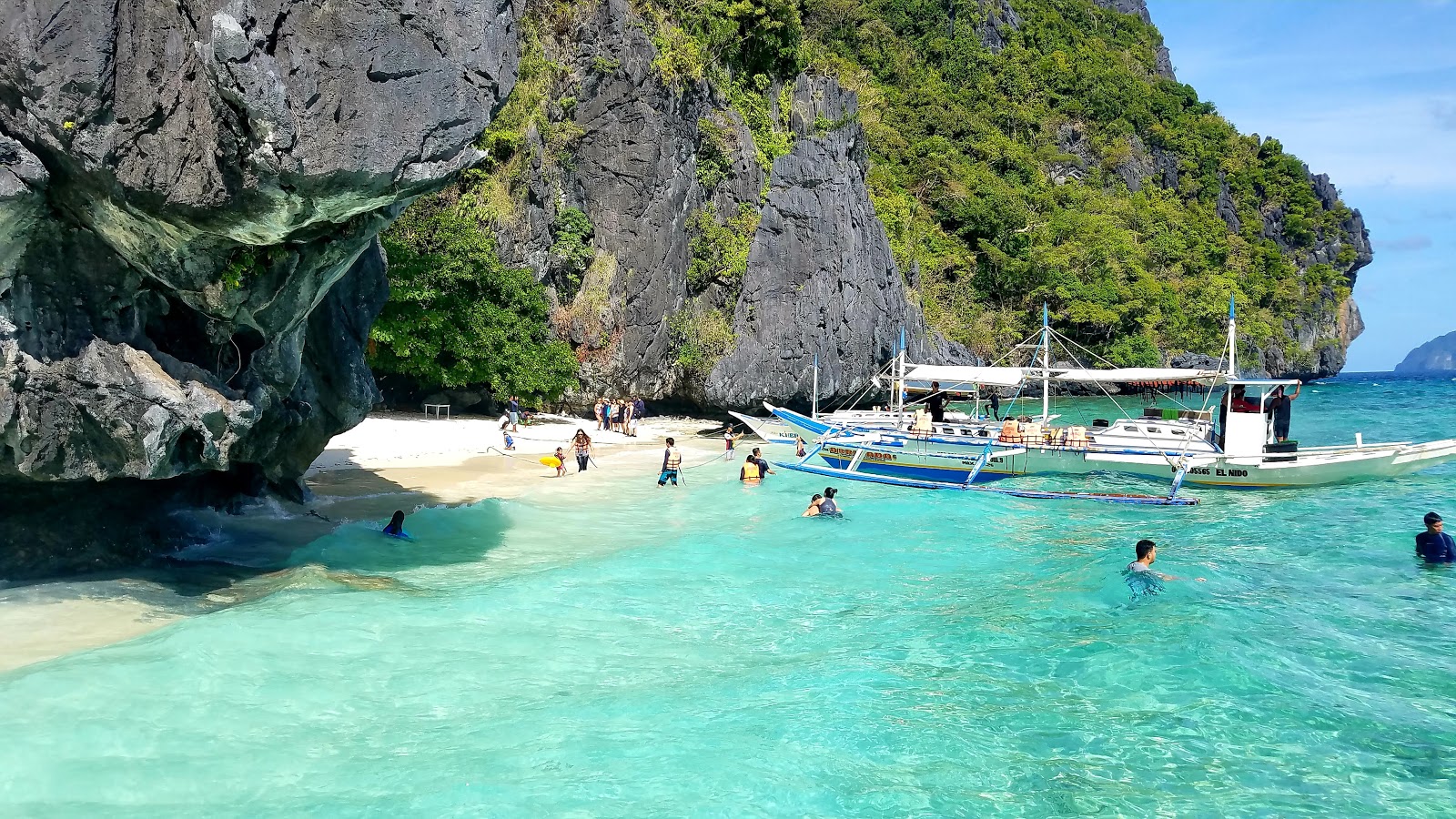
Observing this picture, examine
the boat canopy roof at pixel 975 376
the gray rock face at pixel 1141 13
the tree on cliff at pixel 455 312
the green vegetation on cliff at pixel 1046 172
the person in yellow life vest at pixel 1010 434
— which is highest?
the gray rock face at pixel 1141 13

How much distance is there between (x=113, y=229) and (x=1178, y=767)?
36.9ft

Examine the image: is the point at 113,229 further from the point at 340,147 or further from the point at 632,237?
the point at 632,237

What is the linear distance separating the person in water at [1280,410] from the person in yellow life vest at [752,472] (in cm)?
1353

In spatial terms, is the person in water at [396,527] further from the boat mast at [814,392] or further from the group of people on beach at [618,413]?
the boat mast at [814,392]

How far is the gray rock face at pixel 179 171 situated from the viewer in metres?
8.29

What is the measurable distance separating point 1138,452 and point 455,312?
20502 mm

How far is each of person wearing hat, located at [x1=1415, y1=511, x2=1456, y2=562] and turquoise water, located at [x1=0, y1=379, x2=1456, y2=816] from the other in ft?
1.14

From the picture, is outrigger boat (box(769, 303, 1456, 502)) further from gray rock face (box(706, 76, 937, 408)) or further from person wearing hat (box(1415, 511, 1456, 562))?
gray rock face (box(706, 76, 937, 408))

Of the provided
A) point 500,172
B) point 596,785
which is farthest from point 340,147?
point 500,172

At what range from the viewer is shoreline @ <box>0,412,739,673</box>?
384 inches

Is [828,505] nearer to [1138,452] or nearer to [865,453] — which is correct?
[865,453]

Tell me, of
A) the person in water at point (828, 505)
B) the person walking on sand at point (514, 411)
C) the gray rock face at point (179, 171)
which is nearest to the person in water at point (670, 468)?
the person in water at point (828, 505)

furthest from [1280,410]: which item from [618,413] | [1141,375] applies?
[618,413]

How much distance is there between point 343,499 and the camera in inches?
685
